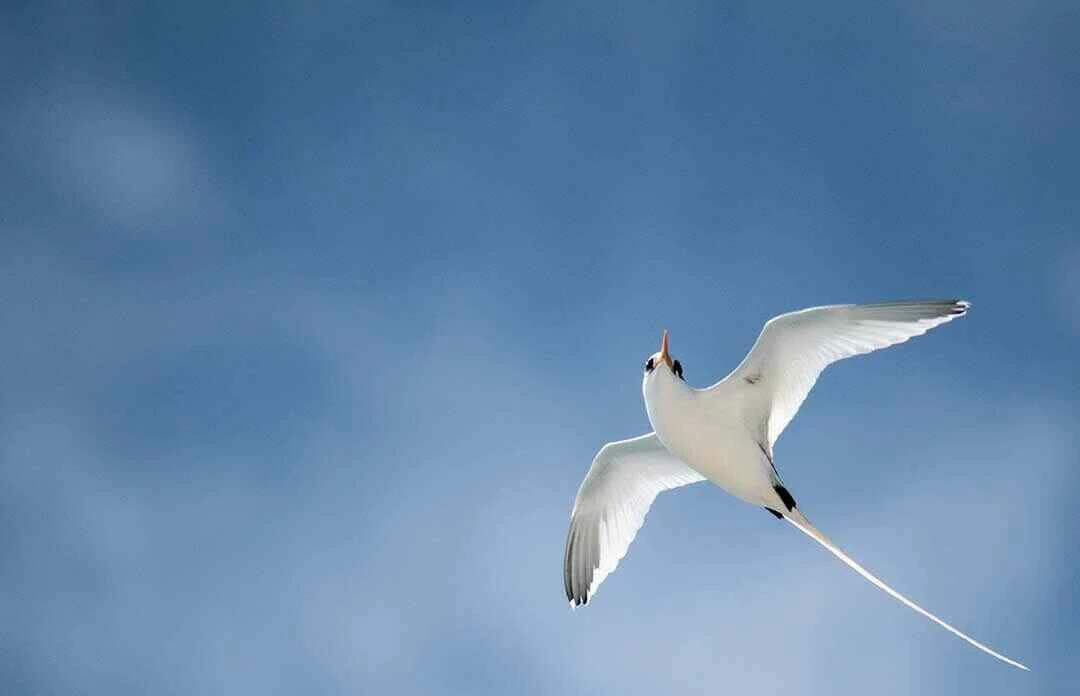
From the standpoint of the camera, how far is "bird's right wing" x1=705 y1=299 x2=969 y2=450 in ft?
30.2

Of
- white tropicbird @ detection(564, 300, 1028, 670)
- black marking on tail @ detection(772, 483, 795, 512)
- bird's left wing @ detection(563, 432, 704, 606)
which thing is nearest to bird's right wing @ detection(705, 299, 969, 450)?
white tropicbird @ detection(564, 300, 1028, 670)

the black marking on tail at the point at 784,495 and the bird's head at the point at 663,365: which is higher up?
the bird's head at the point at 663,365

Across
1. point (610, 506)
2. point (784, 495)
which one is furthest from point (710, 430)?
point (610, 506)

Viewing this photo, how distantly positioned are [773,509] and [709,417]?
1.30 m

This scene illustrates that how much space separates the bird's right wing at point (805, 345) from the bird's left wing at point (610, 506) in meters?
1.92

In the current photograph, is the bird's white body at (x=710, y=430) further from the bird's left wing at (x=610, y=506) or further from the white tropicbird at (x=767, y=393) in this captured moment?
the bird's left wing at (x=610, y=506)

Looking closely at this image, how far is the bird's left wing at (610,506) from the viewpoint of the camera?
11.9m

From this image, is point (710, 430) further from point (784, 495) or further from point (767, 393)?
point (784, 495)

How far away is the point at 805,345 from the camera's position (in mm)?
9859

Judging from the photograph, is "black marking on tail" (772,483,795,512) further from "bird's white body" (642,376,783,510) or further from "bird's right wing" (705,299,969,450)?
"bird's right wing" (705,299,969,450)

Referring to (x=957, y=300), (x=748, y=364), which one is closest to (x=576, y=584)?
(x=748, y=364)

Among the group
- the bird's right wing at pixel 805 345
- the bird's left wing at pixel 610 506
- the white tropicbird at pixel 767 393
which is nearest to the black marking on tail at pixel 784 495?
the white tropicbird at pixel 767 393

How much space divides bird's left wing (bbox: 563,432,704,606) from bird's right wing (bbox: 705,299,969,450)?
1921 mm

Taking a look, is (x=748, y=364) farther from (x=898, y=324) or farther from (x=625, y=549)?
(x=625, y=549)
